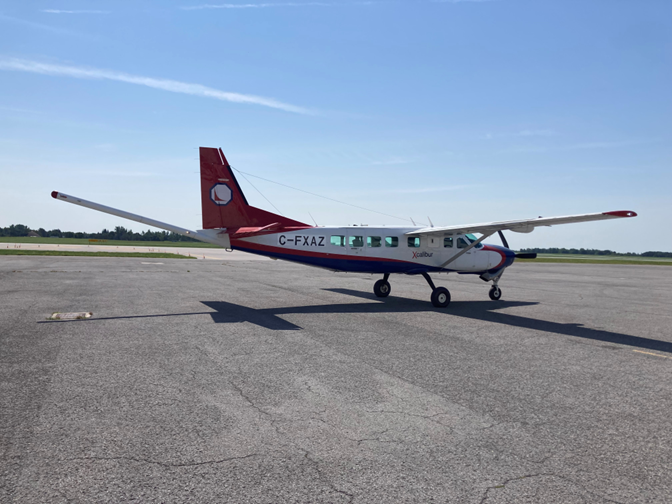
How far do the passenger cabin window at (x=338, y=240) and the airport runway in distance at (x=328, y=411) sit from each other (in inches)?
190

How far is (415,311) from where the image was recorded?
1566 cm

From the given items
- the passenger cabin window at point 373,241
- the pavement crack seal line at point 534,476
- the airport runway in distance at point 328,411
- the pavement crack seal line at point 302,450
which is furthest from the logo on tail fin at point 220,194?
the pavement crack seal line at point 534,476

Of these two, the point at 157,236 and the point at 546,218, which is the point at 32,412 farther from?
the point at 157,236

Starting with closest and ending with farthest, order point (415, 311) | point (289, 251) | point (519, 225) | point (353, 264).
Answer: point (415, 311)
point (519, 225)
point (289, 251)
point (353, 264)

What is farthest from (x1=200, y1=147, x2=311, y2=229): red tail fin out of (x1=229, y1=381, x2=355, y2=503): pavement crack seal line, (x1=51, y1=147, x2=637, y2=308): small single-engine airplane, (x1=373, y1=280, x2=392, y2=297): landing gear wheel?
(x1=229, y1=381, x2=355, y2=503): pavement crack seal line

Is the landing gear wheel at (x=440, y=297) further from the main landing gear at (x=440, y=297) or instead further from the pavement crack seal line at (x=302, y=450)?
the pavement crack seal line at (x=302, y=450)

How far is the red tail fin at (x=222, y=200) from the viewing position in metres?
16.4

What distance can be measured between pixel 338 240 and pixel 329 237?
0.38 meters

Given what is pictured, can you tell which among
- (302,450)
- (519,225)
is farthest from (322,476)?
(519,225)

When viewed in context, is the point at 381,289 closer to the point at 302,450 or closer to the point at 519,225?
the point at 519,225

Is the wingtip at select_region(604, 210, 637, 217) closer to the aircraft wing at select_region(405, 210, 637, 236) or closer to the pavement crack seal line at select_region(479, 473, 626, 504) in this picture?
the aircraft wing at select_region(405, 210, 637, 236)

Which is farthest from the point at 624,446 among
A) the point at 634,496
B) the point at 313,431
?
the point at 313,431

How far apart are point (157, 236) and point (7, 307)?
171471 mm

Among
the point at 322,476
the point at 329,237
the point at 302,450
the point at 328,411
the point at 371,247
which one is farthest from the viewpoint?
the point at 371,247
